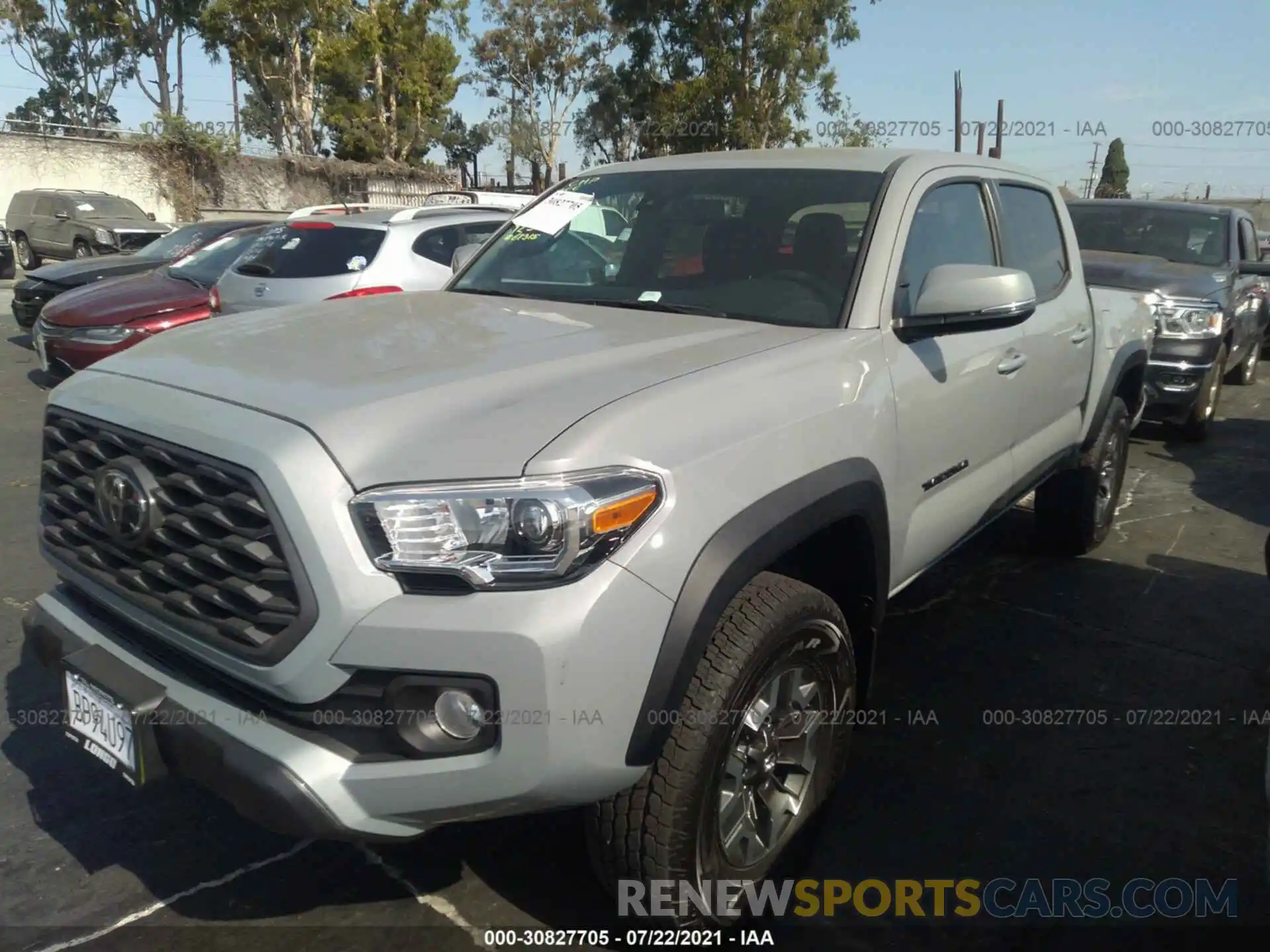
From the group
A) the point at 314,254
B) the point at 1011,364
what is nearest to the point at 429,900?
the point at 1011,364

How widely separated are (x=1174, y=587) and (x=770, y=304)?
2.95 meters

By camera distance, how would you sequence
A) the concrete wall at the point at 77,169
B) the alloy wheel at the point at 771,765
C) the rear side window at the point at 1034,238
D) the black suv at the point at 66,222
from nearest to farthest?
the alloy wheel at the point at 771,765 → the rear side window at the point at 1034,238 → the black suv at the point at 66,222 → the concrete wall at the point at 77,169

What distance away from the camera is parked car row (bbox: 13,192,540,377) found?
23.3ft

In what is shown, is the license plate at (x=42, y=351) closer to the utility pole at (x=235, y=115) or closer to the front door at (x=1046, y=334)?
the front door at (x=1046, y=334)

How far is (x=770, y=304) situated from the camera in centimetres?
300

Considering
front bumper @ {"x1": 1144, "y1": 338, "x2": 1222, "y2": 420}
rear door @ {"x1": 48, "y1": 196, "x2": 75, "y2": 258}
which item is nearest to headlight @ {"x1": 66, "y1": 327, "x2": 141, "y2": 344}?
front bumper @ {"x1": 1144, "y1": 338, "x2": 1222, "y2": 420}

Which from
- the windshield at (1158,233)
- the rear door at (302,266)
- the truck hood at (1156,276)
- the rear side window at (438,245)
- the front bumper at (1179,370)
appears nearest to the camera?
the rear door at (302,266)

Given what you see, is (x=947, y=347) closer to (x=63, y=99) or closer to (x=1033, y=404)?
(x=1033, y=404)

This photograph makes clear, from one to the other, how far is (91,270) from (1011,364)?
9809 millimetres

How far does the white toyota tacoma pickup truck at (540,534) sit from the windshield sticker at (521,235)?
2.02 feet

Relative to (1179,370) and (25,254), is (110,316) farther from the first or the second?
(25,254)

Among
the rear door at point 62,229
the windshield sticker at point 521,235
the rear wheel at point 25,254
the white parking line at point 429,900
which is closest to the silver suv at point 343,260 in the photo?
the windshield sticker at point 521,235

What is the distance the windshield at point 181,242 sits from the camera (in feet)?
35.6

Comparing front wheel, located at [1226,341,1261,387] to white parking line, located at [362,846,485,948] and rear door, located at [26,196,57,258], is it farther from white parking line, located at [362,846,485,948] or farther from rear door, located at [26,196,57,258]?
rear door, located at [26,196,57,258]
